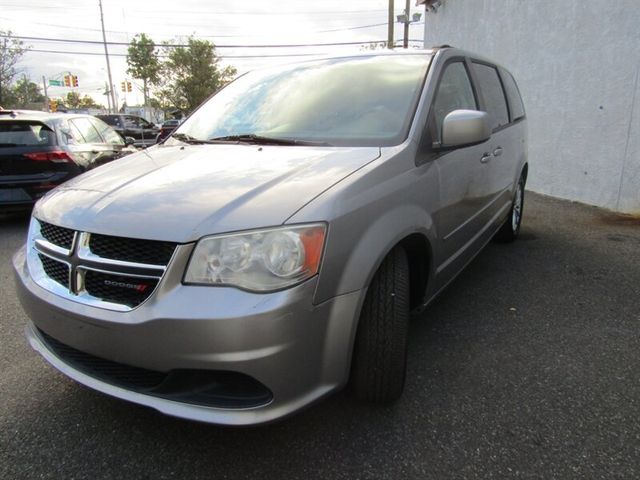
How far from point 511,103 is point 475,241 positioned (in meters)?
1.85

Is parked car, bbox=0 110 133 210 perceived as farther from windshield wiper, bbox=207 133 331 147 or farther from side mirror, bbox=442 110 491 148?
side mirror, bbox=442 110 491 148

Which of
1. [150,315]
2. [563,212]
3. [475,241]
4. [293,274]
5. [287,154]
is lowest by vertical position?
[563,212]

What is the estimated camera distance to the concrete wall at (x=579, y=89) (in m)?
6.10

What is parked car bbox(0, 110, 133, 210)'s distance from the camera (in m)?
5.96

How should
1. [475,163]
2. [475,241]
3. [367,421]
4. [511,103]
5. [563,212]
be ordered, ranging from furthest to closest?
1. [563,212]
2. [511,103]
3. [475,241]
4. [475,163]
5. [367,421]

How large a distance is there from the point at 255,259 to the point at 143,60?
4911cm

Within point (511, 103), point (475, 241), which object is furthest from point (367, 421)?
point (511, 103)

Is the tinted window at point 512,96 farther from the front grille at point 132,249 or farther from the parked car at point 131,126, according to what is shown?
the parked car at point 131,126

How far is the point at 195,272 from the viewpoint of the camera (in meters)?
1.66

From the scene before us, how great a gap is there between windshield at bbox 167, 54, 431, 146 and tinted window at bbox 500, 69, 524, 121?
182 centimetres

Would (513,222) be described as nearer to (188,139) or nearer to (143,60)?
(188,139)

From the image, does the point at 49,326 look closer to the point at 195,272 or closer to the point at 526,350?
the point at 195,272

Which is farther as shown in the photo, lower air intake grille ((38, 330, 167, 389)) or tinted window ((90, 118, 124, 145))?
tinted window ((90, 118, 124, 145))

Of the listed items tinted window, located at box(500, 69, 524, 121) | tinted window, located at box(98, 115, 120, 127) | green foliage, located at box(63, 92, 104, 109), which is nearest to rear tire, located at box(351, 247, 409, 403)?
tinted window, located at box(500, 69, 524, 121)
